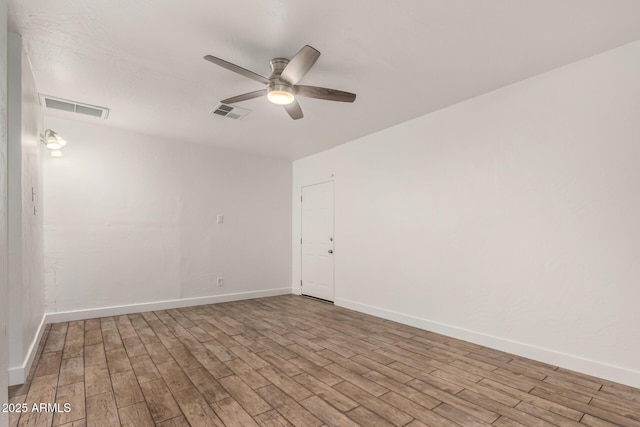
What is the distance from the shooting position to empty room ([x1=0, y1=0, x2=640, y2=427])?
212cm

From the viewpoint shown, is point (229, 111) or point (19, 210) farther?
point (229, 111)

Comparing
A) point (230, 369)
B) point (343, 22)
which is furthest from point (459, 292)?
point (343, 22)

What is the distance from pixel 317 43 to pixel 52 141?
10.9 feet

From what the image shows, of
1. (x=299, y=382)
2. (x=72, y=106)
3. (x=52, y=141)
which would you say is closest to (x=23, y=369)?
(x=299, y=382)

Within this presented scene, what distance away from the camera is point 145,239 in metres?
4.63

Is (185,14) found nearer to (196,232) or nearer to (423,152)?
(423,152)

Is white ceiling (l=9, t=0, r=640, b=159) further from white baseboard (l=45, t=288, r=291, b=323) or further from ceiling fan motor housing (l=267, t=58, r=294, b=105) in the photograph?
white baseboard (l=45, t=288, r=291, b=323)

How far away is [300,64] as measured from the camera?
7.47 feet

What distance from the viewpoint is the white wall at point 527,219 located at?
247 centimetres

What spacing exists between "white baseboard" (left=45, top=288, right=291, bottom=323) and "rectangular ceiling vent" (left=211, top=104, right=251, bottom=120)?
9.56ft

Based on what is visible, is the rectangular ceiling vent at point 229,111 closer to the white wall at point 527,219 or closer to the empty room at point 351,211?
the empty room at point 351,211

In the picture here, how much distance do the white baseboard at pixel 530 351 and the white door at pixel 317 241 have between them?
1.36m

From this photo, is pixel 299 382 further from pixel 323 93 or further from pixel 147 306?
pixel 147 306

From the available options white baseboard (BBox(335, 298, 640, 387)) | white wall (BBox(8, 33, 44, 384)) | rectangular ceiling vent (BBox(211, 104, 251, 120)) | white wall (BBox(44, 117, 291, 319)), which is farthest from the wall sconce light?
white baseboard (BBox(335, 298, 640, 387))
